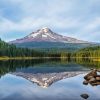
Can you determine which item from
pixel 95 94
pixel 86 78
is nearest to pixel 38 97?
pixel 95 94

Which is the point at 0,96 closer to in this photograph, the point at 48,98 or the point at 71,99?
the point at 48,98

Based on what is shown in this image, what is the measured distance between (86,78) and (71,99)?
24.4 metres

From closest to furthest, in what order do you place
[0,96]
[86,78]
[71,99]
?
[71,99]
[0,96]
[86,78]

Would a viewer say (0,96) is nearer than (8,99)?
No

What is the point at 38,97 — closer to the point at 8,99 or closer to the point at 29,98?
the point at 29,98

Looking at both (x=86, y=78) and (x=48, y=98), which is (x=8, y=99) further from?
(x=86, y=78)

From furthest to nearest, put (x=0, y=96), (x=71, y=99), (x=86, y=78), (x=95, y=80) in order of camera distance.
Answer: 1. (x=86, y=78)
2. (x=95, y=80)
3. (x=0, y=96)
4. (x=71, y=99)

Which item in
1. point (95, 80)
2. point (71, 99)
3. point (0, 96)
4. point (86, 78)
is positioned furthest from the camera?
point (86, 78)

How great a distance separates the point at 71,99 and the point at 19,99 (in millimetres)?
5664

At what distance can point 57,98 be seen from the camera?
113 ft

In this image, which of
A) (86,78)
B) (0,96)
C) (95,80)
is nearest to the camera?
(0,96)

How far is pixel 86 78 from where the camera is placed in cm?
5753

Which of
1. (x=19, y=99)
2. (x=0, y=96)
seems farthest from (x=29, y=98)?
(x=0, y=96)

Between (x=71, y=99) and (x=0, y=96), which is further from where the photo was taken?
(x=0, y=96)
